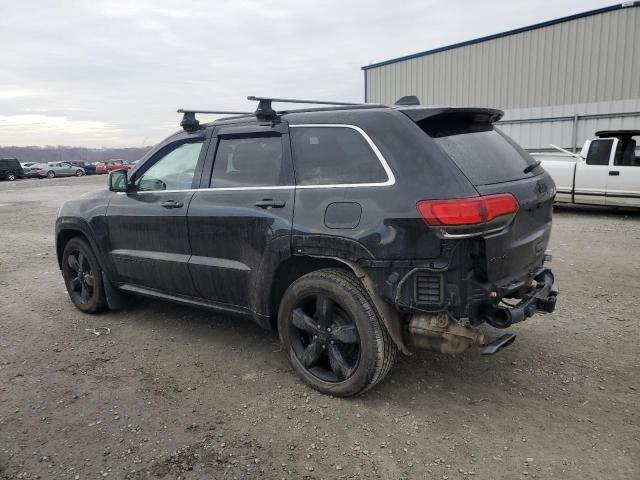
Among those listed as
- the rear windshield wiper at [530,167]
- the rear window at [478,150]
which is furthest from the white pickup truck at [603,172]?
the rear window at [478,150]

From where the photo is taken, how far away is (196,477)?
2.64 meters

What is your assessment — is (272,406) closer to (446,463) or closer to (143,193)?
(446,463)

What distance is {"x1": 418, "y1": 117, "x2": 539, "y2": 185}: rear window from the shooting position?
307 cm

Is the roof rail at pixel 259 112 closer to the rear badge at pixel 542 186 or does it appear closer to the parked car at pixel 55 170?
the rear badge at pixel 542 186

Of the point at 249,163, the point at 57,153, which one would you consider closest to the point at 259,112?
the point at 249,163

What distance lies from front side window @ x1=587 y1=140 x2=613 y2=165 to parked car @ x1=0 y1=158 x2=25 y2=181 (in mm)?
38414

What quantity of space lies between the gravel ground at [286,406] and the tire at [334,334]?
16 centimetres

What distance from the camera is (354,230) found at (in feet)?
10.2

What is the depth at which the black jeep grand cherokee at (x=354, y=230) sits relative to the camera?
116 inches

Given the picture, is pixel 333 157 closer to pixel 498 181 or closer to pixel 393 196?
pixel 393 196

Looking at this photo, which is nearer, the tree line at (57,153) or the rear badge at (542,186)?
the rear badge at (542,186)

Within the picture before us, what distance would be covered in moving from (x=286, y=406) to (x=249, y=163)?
1749 mm

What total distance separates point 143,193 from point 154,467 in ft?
8.17

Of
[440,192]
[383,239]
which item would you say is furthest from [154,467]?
[440,192]
